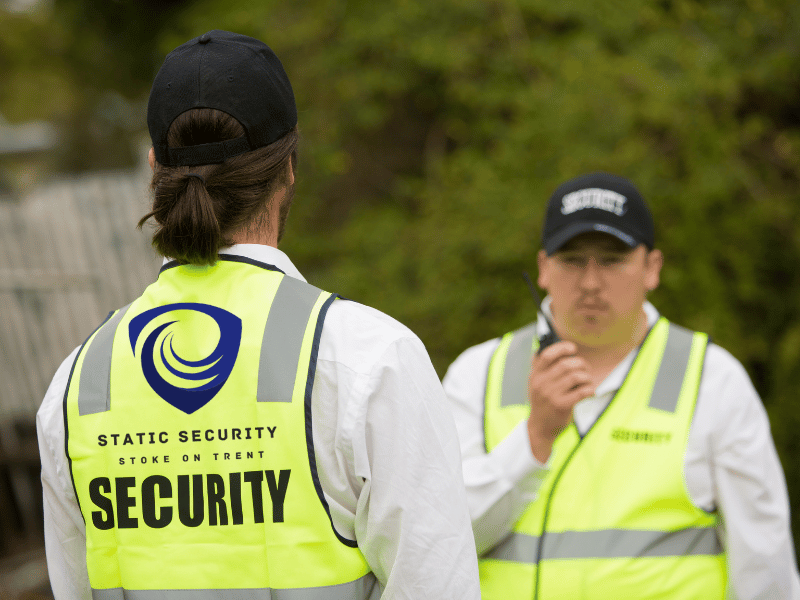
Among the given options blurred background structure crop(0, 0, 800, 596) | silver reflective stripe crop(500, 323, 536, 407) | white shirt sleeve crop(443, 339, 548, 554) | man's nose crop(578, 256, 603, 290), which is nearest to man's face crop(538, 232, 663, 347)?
man's nose crop(578, 256, 603, 290)

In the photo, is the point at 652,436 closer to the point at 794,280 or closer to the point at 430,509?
the point at 430,509

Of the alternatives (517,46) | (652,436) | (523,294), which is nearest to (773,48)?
(517,46)

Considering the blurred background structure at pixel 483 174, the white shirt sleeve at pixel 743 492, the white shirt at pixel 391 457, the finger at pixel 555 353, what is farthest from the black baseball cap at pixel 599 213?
the blurred background structure at pixel 483 174

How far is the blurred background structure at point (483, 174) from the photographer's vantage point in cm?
437

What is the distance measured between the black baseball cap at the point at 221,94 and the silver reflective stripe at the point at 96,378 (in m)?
0.36

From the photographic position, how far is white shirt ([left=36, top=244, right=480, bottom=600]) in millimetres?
1327

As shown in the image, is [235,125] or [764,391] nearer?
[235,125]

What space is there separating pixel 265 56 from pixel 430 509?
35.3 inches

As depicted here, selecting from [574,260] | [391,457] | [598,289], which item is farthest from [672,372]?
[391,457]

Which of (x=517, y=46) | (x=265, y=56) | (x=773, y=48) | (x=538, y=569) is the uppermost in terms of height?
(x=517, y=46)

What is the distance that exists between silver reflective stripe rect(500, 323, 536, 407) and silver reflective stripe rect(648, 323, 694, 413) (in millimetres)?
386

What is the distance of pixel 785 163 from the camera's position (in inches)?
174

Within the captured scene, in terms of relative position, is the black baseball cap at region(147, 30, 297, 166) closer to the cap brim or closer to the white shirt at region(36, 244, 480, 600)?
the white shirt at region(36, 244, 480, 600)

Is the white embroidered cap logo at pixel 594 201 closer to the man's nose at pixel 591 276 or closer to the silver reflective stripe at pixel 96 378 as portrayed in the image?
the man's nose at pixel 591 276
